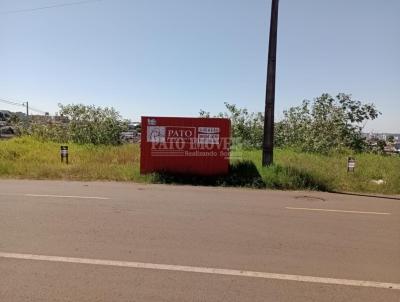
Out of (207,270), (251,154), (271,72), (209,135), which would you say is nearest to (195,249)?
(207,270)

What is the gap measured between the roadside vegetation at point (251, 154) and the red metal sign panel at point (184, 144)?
1.60ft

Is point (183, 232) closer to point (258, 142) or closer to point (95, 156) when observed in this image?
point (95, 156)

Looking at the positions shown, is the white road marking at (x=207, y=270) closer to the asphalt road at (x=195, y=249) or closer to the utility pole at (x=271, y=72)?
the asphalt road at (x=195, y=249)

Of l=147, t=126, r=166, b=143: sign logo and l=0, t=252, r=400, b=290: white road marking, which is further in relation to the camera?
l=147, t=126, r=166, b=143: sign logo

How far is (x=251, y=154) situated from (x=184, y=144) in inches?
268

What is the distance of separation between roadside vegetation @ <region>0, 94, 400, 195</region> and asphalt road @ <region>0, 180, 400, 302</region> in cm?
333

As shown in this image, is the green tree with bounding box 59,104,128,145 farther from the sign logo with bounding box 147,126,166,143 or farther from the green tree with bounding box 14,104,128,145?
the sign logo with bounding box 147,126,166,143

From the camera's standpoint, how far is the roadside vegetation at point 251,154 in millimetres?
13312

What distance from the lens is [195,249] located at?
5809 millimetres

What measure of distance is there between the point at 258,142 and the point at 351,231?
21.9m

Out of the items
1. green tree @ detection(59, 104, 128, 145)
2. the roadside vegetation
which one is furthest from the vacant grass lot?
green tree @ detection(59, 104, 128, 145)

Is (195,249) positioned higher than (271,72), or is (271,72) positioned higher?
(271,72)

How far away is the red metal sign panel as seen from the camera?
14211 millimetres

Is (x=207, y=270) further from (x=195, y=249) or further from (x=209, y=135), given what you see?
(x=209, y=135)
